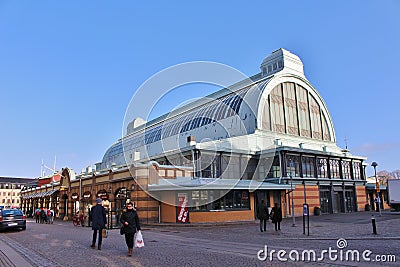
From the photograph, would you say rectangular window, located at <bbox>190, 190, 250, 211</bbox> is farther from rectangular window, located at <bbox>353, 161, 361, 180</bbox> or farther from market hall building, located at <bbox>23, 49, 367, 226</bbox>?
rectangular window, located at <bbox>353, 161, 361, 180</bbox>

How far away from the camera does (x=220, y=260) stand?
975 cm

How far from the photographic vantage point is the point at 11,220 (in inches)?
873

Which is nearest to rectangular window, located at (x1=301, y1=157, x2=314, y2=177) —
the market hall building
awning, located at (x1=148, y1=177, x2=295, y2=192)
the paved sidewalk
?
the market hall building

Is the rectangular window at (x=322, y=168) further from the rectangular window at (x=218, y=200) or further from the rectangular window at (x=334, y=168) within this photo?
the rectangular window at (x=218, y=200)

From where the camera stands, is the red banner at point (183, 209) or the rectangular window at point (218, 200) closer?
the red banner at point (183, 209)

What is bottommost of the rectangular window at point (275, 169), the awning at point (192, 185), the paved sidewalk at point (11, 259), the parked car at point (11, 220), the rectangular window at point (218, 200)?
the paved sidewalk at point (11, 259)

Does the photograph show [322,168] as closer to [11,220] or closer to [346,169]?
[346,169]

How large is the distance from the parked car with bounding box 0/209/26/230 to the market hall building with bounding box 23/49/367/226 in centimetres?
585

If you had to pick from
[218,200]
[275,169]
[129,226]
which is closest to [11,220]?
[218,200]

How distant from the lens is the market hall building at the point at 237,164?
88.2ft

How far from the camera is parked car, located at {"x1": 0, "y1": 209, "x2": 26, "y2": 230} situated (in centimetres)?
2189

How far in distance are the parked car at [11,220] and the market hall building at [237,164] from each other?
19.2ft

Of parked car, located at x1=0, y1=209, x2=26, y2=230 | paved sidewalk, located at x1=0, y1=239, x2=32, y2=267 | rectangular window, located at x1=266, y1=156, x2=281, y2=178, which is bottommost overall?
paved sidewalk, located at x1=0, y1=239, x2=32, y2=267

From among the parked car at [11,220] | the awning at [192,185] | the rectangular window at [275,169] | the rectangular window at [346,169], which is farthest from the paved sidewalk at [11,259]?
the rectangular window at [346,169]
